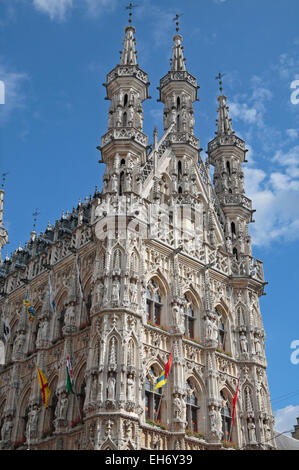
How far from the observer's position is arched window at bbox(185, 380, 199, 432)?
29.2 m

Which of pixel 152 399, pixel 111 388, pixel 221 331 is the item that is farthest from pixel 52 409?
pixel 221 331

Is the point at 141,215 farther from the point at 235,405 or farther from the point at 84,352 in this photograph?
the point at 235,405

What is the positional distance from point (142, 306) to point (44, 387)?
604cm

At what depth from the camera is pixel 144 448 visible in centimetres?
2611

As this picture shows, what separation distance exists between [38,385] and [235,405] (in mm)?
9661

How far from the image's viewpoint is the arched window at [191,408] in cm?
2920

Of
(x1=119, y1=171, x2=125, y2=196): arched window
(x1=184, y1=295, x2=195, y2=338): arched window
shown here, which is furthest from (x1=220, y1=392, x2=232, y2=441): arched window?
(x1=119, y1=171, x2=125, y2=196): arched window

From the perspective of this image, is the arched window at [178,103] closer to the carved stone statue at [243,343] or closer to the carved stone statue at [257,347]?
the carved stone statue at [243,343]

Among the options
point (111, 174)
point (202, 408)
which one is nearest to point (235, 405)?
point (202, 408)

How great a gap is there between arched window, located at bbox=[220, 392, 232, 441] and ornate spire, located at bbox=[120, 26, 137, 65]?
20.2 metres

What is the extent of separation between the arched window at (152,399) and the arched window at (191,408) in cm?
174

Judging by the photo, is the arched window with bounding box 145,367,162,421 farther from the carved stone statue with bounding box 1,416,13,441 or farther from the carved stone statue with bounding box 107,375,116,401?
the carved stone statue with bounding box 1,416,13,441

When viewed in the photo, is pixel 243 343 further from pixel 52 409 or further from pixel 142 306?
pixel 52 409

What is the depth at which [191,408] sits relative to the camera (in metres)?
29.7
